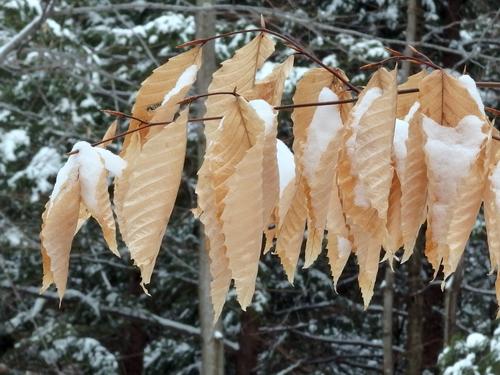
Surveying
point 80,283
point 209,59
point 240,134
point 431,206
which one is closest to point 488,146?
point 431,206

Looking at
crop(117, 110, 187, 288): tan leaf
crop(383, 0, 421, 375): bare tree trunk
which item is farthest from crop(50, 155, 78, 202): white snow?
crop(383, 0, 421, 375): bare tree trunk

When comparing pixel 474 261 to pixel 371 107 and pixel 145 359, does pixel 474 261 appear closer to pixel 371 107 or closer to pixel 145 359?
pixel 145 359

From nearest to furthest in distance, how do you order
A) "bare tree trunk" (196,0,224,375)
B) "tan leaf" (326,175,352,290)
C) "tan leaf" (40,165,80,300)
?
"tan leaf" (40,165,80,300)
"tan leaf" (326,175,352,290)
"bare tree trunk" (196,0,224,375)

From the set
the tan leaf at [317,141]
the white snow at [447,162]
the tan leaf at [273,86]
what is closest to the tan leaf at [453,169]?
the white snow at [447,162]

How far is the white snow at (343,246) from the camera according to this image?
0.87m

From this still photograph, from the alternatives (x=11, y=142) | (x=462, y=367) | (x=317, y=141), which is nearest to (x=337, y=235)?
(x=317, y=141)

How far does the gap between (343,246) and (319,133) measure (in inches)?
5.4

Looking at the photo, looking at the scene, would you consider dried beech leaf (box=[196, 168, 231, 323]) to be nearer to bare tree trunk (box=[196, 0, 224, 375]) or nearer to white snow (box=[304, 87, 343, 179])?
white snow (box=[304, 87, 343, 179])

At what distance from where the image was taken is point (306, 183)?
0.81m

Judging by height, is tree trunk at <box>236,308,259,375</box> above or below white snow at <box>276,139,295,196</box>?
below

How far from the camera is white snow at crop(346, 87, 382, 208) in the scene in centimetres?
73

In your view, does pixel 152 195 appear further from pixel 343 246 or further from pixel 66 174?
pixel 343 246

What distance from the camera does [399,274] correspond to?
824cm

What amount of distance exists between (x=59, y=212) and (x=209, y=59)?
4.74m
